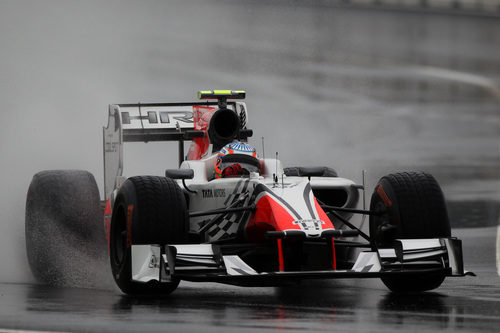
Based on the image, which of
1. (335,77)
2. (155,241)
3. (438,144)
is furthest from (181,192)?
(335,77)

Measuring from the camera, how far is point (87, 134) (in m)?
19.6

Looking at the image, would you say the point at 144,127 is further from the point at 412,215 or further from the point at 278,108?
the point at 278,108

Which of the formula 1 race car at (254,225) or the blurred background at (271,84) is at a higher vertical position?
the blurred background at (271,84)

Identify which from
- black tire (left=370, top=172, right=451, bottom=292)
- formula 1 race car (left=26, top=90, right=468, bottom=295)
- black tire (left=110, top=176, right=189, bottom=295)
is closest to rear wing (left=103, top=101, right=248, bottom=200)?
formula 1 race car (left=26, top=90, right=468, bottom=295)

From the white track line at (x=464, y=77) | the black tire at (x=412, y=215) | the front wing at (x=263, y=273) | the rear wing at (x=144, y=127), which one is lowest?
the front wing at (x=263, y=273)

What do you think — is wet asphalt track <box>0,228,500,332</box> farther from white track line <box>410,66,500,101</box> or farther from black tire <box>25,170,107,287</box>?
white track line <box>410,66,500,101</box>

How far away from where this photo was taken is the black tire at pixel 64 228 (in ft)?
48.5

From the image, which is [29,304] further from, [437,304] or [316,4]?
[316,4]

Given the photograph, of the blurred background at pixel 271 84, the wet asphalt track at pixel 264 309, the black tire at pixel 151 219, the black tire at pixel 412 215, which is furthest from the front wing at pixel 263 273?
the blurred background at pixel 271 84

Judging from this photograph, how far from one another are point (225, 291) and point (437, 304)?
261 centimetres

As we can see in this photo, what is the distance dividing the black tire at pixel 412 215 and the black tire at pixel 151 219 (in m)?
2.16

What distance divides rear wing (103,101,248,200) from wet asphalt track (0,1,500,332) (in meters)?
1.83

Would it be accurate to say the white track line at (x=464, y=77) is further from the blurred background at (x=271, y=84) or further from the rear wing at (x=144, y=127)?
the rear wing at (x=144, y=127)

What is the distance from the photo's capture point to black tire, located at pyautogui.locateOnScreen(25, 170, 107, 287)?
48.5 feet
